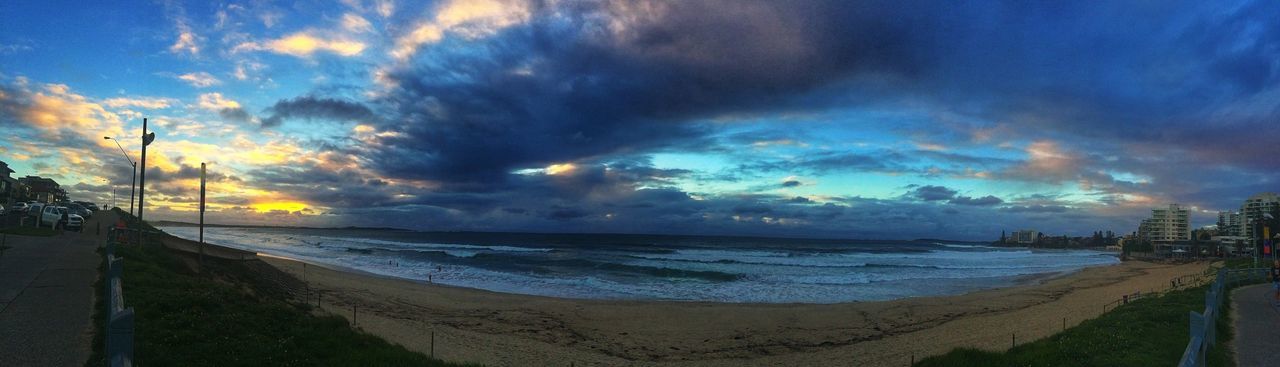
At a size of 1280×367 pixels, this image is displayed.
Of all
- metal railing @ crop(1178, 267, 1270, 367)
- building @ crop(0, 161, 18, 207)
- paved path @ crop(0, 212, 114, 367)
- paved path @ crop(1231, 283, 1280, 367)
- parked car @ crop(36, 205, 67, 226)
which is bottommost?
paved path @ crop(1231, 283, 1280, 367)

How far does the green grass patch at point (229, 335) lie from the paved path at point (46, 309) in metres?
0.32

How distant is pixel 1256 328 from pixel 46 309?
961 inches

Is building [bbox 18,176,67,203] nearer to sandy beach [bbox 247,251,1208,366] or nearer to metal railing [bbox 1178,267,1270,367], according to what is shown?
sandy beach [bbox 247,251,1208,366]

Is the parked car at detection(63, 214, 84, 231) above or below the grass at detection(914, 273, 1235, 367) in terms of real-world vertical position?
above

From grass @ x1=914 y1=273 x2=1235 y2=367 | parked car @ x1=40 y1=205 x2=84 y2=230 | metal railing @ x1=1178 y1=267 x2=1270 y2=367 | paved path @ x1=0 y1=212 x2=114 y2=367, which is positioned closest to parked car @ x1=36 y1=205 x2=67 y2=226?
parked car @ x1=40 y1=205 x2=84 y2=230

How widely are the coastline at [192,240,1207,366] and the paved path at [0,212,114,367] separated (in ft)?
20.8

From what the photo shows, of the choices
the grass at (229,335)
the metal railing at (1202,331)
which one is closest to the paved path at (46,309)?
the grass at (229,335)

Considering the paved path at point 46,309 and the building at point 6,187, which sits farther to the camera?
the building at point 6,187

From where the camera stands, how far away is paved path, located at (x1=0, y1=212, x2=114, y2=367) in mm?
7820

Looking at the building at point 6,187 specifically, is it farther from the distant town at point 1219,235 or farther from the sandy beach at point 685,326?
the distant town at point 1219,235

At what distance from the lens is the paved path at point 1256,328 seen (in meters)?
10.1

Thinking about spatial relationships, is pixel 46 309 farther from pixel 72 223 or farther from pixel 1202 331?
pixel 72 223

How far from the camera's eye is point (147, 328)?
9.55 m

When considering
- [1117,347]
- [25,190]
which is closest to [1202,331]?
[1117,347]
